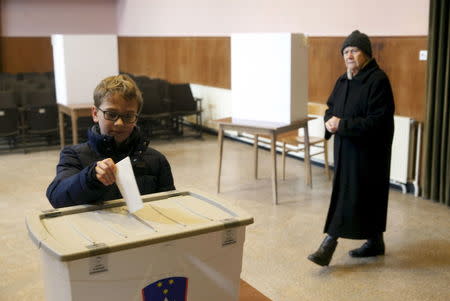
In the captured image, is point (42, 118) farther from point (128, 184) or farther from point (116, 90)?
point (128, 184)

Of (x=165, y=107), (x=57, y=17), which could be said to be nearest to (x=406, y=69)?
(x=165, y=107)

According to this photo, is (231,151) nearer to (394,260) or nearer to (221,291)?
(394,260)

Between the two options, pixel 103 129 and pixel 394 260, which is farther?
pixel 394 260

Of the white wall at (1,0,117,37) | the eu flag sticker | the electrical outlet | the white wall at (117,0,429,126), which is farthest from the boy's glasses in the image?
the white wall at (1,0,117,37)

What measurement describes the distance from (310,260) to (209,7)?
642 cm

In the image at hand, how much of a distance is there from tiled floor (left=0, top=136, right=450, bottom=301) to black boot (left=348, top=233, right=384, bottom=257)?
2.8 inches

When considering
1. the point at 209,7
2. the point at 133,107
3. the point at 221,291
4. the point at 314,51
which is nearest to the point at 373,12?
the point at 314,51

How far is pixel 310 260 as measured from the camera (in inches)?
152

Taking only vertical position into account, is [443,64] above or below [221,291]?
above

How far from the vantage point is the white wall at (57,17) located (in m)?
12.9

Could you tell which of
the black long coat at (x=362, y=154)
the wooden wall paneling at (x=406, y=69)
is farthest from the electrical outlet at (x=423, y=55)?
the black long coat at (x=362, y=154)

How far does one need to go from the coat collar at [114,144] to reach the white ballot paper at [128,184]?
1.28 feet

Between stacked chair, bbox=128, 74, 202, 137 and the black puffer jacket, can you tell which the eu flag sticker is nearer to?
the black puffer jacket

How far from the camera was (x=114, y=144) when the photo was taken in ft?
6.22
